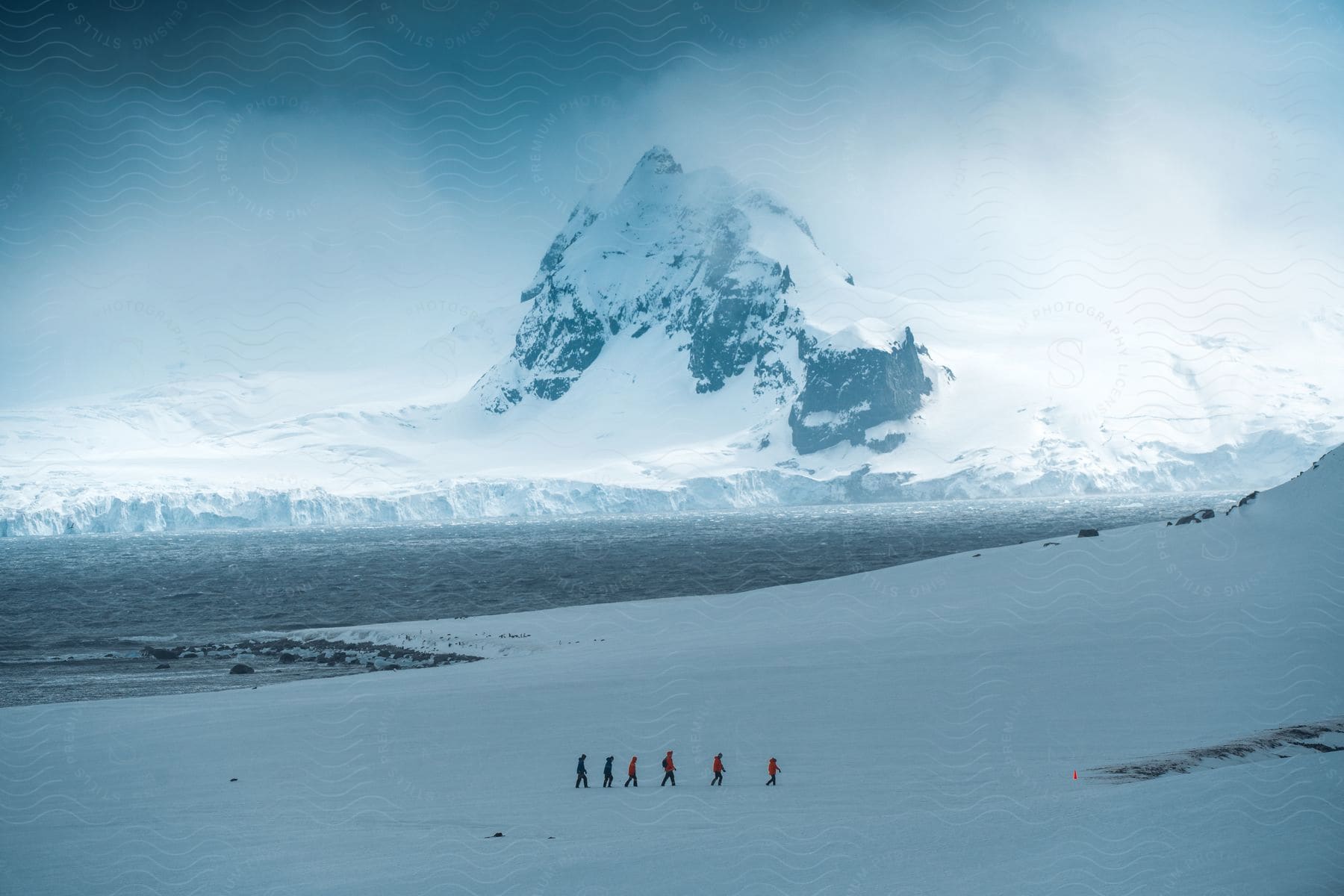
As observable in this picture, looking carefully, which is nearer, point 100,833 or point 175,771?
point 100,833

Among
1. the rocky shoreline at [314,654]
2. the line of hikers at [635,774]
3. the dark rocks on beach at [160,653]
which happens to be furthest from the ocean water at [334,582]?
the line of hikers at [635,774]

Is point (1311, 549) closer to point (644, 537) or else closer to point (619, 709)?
point (619, 709)

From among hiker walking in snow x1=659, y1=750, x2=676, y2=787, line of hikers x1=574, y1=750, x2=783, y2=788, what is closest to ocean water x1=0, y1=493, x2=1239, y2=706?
line of hikers x1=574, y1=750, x2=783, y2=788

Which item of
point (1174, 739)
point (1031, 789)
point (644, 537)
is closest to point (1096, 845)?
point (1031, 789)

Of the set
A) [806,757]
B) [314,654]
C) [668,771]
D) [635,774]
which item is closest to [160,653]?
[314,654]

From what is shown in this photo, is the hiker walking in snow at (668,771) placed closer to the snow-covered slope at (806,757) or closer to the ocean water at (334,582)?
the snow-covered slope at (806,757)

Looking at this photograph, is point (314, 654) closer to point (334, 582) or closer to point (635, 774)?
point (635, 774)

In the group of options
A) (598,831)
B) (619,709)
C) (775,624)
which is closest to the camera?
(598,831)
